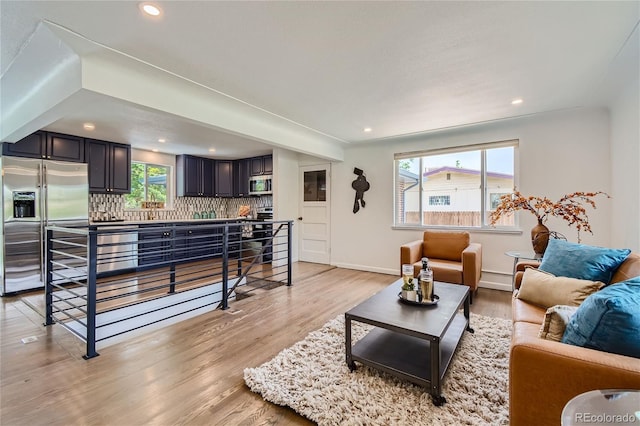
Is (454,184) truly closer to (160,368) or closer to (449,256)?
(449,256)

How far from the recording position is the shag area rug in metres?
1.55

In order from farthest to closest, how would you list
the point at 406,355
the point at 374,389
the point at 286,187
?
the point at 286,187, the point at 406,355, the point at 374,389

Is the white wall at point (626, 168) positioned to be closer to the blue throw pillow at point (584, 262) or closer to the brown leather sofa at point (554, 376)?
the blue throw pillow at point (584, 262)

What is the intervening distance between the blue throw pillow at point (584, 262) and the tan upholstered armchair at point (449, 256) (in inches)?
41.8

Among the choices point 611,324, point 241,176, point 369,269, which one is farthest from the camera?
point 241,176

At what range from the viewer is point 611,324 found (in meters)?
1.11

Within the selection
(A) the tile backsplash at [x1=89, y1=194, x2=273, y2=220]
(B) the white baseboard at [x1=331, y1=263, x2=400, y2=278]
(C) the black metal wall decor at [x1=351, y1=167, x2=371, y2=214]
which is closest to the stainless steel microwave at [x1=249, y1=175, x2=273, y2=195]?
(A) the tile backsplash at [x1=89, y1=194, x2=273, y2=220]

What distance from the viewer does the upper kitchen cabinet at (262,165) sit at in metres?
6.16

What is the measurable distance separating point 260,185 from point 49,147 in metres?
3.44

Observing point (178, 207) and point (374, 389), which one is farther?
point (178, 207)

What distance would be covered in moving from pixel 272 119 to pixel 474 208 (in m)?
3.25

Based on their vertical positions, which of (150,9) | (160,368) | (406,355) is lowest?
(160,368)

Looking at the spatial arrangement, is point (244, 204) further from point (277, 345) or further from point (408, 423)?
point (408, 423)

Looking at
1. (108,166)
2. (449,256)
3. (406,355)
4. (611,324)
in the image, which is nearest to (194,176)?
(108,166)
